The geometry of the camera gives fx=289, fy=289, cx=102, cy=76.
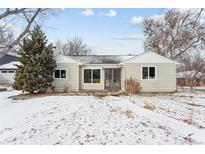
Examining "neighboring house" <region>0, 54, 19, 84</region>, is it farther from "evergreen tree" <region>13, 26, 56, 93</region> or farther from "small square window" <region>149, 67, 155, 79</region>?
"small square window" <region>149, 67, 155, 79</region>

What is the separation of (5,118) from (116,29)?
11.8 feet

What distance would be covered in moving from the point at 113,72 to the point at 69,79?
2113 mm

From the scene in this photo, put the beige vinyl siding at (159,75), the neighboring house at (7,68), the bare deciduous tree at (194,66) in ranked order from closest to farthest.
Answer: the neighboring house at (7,68), the bare deciduous tree at (194,66), the beige vinyl siding at (159,75)

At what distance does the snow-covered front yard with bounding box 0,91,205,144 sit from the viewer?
5445 millimetres

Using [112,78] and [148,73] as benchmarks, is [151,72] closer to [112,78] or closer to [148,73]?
[148,73]

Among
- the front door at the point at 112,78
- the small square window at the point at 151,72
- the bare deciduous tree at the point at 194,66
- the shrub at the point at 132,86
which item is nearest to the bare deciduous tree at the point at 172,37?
the bare deciduous tree at the point at 194,66

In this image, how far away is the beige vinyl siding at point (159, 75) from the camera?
1302cm

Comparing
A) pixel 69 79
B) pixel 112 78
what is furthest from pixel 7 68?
pixel 112 78

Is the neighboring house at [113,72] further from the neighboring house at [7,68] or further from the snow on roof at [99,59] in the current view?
the neighboring house at [7,68]

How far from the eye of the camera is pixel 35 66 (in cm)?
1187

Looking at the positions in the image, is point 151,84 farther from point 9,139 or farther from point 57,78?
point 9,139

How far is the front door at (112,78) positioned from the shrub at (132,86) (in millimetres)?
608

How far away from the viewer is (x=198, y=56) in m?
10.9
